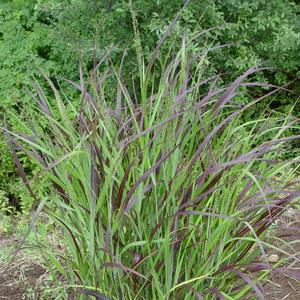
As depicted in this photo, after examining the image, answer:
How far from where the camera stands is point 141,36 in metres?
5.84

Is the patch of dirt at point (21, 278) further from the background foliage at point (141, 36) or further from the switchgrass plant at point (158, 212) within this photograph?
the background foliage at point (141, 36)

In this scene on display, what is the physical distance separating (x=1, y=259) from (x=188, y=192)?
1695mm

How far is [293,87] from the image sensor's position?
7.12m

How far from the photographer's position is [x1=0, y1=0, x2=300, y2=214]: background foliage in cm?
556

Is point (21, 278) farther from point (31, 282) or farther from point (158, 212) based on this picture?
point (158, 212)

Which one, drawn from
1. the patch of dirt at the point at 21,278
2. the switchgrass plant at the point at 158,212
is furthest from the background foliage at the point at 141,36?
the switchgrass plant at the point at 158,212

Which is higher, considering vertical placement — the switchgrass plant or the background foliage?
the switchgrass plant

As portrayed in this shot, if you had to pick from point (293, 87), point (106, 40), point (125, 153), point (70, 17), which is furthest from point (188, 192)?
point (293, 87)

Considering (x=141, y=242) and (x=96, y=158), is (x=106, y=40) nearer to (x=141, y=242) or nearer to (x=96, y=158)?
(x=96, y=158)

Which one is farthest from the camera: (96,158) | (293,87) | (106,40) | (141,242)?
(293,87)

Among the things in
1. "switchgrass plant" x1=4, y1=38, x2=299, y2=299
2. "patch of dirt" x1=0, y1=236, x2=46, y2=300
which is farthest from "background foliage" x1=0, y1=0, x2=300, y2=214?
"switchgrass plant" x1=4, y1=38, x2=299, y2=299

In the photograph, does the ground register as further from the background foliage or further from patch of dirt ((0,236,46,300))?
the background foliage

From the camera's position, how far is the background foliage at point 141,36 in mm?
5562

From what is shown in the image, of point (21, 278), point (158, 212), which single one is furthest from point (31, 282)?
point (158, 212)
